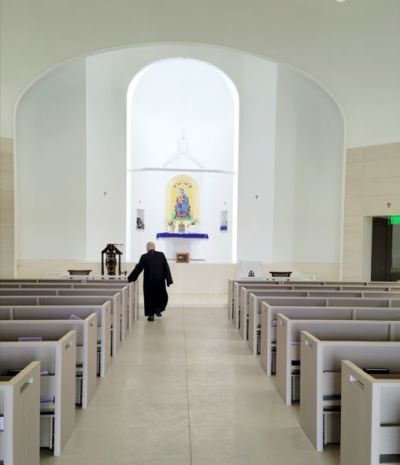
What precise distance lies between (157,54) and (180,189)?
4.78 m

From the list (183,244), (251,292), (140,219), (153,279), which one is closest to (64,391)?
(251,292)

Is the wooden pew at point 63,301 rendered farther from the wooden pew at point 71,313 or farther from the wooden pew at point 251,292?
the wooden pew at point 251,292

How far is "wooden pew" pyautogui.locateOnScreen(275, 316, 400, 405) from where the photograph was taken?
331 centimetres

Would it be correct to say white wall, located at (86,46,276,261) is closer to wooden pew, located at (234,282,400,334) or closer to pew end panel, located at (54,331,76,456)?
wooden pew, located at (234,282,400,334)

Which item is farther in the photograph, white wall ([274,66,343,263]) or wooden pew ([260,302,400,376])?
white wall ([274,66,343,263])

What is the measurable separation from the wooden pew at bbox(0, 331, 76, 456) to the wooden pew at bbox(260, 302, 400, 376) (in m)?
2.10

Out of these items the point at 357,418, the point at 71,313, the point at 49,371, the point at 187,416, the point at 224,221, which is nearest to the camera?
the point at 357,418

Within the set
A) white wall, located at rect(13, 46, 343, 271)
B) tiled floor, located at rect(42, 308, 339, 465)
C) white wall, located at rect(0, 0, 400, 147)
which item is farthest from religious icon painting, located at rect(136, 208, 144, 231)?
tiled floor, located at rect(42, 308, 339, 465)

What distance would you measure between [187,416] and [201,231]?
11836 millimetres

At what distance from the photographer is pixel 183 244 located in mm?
12281

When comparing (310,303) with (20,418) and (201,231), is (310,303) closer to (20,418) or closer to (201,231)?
(20,418)

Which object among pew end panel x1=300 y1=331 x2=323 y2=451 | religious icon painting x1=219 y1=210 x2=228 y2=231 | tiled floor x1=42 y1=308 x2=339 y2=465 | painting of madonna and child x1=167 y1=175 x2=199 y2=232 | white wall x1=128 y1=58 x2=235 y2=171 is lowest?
tiled floor x1=42 y1=308 x2=339 y2=465

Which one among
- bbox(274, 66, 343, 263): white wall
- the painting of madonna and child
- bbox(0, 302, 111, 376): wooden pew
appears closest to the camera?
bbox(0, 302, 111, 376): wooden pew

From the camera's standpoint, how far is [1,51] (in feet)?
30.0
